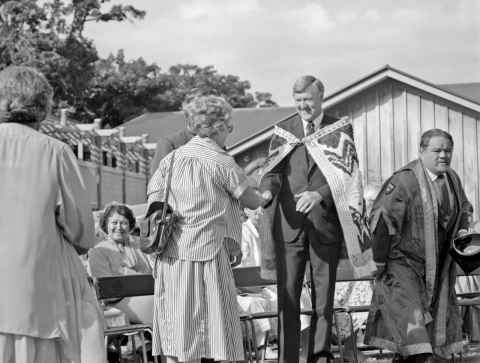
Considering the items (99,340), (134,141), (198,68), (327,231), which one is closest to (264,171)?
(327,231)

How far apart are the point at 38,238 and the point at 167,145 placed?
2.79m

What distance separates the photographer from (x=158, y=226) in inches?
243

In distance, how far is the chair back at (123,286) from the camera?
7211mm

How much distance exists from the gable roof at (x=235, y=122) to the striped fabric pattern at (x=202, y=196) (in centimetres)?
2925

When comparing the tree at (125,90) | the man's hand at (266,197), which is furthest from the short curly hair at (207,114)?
the tree at (125,90)

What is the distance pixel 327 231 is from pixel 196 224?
114 cm

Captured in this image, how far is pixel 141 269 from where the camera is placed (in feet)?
29.2

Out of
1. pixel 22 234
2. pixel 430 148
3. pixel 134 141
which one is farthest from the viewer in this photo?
pixel 134 141

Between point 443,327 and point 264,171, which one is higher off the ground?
point 264,171

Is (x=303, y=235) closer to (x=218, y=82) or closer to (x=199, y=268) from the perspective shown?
(x=199, y=268)

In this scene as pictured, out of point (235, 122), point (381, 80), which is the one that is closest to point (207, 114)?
point (381, 80)

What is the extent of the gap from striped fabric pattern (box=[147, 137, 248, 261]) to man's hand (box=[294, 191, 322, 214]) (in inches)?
23.1

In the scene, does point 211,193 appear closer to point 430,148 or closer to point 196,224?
point 196,224

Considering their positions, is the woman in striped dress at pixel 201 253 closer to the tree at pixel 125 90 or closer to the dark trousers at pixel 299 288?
the dark trousers at pixel 299 288
